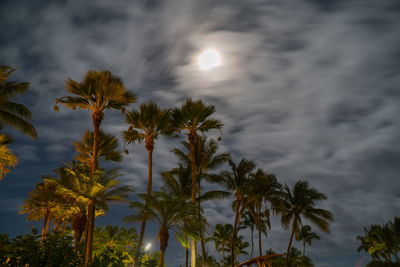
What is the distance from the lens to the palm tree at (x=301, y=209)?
3371 cm

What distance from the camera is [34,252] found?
6.27 m

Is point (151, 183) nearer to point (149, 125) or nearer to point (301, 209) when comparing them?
point (149, 125)

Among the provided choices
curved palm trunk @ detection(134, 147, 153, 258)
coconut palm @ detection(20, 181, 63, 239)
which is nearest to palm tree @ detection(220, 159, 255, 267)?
curved palm trunk @ detection(134, 147, 153, 258)

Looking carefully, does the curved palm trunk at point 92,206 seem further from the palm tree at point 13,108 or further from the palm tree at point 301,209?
the palm tree at point 301,209

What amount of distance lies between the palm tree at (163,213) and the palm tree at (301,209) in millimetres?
16273

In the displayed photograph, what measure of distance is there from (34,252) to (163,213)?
15.5 m

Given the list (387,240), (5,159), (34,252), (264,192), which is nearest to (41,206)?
(5,159)

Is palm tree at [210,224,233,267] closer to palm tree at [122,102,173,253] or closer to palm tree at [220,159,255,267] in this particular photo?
palm tree at [220,159,255,267]

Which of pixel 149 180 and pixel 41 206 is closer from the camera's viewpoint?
pixel 149 180

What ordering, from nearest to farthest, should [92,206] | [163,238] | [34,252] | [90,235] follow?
[34,252]
[90,235]
[92,206]
[163,238]

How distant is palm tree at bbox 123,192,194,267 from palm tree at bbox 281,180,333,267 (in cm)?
1627

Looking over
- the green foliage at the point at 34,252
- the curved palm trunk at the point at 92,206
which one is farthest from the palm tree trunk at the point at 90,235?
the green foliage at the point at 34,252

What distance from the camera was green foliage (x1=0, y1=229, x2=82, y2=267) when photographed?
6.11 meters

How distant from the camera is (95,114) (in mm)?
20469
